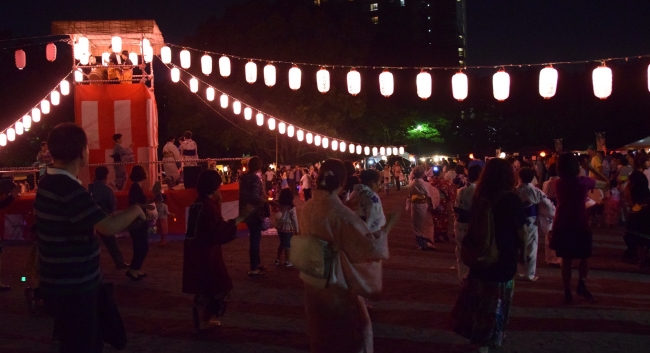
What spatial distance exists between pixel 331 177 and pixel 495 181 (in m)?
1.77

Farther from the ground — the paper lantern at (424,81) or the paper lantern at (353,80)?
the paper lantern at (353,80)

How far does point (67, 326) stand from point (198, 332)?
8.90 feet

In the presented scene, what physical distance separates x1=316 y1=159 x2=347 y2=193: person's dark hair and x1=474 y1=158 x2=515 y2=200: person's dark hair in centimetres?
157

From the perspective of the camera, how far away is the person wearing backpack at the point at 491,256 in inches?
177

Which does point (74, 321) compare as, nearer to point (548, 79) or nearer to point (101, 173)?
point (101, 173)

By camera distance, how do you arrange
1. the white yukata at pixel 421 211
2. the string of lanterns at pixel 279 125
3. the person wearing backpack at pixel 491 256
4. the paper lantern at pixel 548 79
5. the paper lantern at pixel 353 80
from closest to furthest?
the person wearing backpack at pixel 491 256 < the white yukata at pixel 421 211 < the paper lantern at pixel 548 79 < the paper lantern at pixel 353 80 < the string of lanterns at pixel 279 125

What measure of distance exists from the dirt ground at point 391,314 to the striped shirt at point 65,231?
2.06 metres

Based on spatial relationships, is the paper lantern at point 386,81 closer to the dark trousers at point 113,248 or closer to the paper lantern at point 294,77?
the paper lantern at point 294,77

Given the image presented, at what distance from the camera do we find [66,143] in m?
3.02

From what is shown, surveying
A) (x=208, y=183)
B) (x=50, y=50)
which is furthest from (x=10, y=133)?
(x=208, y=183)

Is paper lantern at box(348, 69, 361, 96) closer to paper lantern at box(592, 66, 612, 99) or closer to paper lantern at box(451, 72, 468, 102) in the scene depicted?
paper lantern at box(451, 72, 468, 102)

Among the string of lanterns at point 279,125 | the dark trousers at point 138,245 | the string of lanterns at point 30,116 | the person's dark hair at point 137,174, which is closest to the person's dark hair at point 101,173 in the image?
the person's dark hair at point 137,174

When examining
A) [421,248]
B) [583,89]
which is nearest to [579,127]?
[583,89]

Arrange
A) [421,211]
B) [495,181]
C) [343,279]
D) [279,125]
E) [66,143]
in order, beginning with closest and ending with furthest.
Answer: [66,143]
[343,279]
[495,181]
[421,211]
[279,125]
